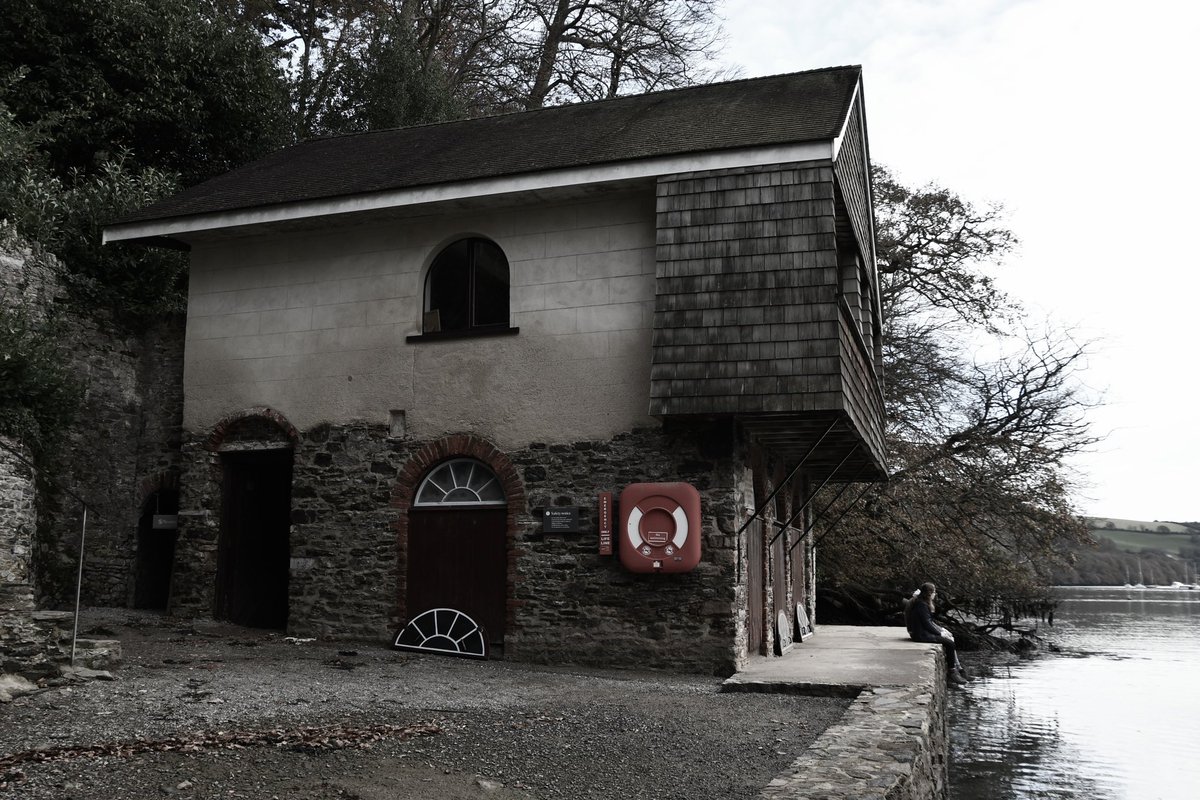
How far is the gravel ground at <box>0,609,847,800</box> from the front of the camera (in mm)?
5641

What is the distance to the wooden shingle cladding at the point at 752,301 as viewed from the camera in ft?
33.9

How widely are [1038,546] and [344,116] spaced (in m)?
17.7

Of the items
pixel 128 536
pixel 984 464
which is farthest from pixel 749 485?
pixel 984 464

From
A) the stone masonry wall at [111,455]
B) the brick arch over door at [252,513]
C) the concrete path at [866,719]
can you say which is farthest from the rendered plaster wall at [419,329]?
the concrete path at [866,719]

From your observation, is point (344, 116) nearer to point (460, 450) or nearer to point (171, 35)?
point (171, 35)

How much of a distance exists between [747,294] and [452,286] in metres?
3.89

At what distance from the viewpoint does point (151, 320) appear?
48.2 ft

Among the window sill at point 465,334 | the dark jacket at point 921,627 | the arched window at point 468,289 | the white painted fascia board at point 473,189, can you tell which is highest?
the white painted fascia board at point 473,189

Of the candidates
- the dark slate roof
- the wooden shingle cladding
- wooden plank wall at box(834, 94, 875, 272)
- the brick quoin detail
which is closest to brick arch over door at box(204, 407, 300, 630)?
the brick quoin detail

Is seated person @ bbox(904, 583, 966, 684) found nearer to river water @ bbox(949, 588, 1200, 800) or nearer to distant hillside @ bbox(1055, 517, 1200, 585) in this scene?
river water @ bbox(949, 588, 1200, 800)

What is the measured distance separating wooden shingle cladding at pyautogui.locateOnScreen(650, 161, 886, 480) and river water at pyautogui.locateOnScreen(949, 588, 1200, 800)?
4.50 m

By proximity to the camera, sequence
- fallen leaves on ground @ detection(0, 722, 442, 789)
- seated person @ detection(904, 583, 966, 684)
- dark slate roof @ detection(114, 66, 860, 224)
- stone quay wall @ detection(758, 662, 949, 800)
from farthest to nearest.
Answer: seated person @ detection(904, 583, 966, 684) < dark slate roof @ detection(114, 66, 860, 224) < fallen leaves on ground @ detection(0, 722, 442, 789) < stone quay wall @ detection(758, 662, 949, 800)

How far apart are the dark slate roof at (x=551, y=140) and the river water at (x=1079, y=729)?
741 centimetres

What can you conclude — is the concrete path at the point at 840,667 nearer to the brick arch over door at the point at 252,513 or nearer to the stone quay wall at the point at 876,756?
the stone quay wall at the point at 876,756
